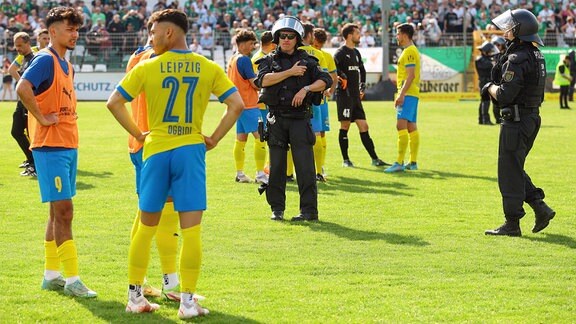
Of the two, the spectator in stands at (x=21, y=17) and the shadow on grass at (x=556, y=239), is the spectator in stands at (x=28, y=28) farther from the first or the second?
the shadow on grass at (x=556, y=239)

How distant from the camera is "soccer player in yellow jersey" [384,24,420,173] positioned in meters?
15.6

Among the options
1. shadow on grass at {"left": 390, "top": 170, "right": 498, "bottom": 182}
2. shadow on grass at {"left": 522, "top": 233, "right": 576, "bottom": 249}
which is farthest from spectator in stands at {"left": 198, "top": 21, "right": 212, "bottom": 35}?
shadow on grass at {"left": 522, "top": 233, "right": 576, "bottom": 249}

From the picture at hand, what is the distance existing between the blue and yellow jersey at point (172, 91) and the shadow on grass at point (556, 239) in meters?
4.43

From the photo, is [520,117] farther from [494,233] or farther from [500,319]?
[500,319]

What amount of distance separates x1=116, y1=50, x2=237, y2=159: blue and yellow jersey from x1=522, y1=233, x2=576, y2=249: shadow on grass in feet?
14.5

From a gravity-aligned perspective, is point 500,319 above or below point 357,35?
below

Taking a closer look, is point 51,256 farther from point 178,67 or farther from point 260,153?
point 260,153

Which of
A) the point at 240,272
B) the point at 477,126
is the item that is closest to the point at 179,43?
the point at 240,272

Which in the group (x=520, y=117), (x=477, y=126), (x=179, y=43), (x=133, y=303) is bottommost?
(x=477, y=126)

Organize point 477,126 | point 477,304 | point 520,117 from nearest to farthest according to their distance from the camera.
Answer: point 477,304, point 520,117, point 477,126

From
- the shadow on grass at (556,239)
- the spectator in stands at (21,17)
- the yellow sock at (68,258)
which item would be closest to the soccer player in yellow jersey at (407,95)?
the shadow on grass at (556,239)

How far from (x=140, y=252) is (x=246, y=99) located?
793 centimetres

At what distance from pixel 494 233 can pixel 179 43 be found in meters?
4.69

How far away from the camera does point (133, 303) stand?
6781mm
